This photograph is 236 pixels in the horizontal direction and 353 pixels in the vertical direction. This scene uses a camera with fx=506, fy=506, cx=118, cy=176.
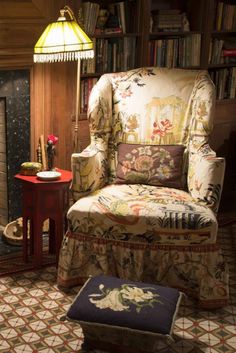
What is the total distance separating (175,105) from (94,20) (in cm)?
80

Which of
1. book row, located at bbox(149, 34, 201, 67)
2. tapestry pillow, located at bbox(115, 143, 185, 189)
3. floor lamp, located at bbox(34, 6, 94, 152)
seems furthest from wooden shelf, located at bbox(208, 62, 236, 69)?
floor lamp, located at bbox(34, 6, 94, 152)

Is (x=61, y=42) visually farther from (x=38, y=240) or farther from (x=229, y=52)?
(x=229, y=52)

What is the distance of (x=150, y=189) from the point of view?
2828 mm

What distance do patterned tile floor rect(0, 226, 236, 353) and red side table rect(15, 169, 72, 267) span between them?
19 cm

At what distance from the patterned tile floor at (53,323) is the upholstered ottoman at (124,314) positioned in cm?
17

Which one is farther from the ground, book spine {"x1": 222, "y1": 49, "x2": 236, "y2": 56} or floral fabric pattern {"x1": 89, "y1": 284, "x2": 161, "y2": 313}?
book spine {"x1": 222, "y1": 49, "x2": 236, "y2": 56}

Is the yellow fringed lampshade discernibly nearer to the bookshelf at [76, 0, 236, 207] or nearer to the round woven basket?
the bookshelf at [76, 0, 236, 207]

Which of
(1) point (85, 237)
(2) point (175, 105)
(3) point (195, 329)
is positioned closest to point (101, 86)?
(2) point (175, 105)

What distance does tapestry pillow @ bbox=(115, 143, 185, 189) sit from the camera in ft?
9.47

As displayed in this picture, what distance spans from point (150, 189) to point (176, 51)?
1295 millimetres

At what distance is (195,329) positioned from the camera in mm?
2361

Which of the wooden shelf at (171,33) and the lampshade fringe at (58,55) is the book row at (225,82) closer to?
the wooden shelf at (171,33)

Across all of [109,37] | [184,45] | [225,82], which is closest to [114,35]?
[109,37]

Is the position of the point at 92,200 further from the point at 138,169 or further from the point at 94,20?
the point at 94,20
